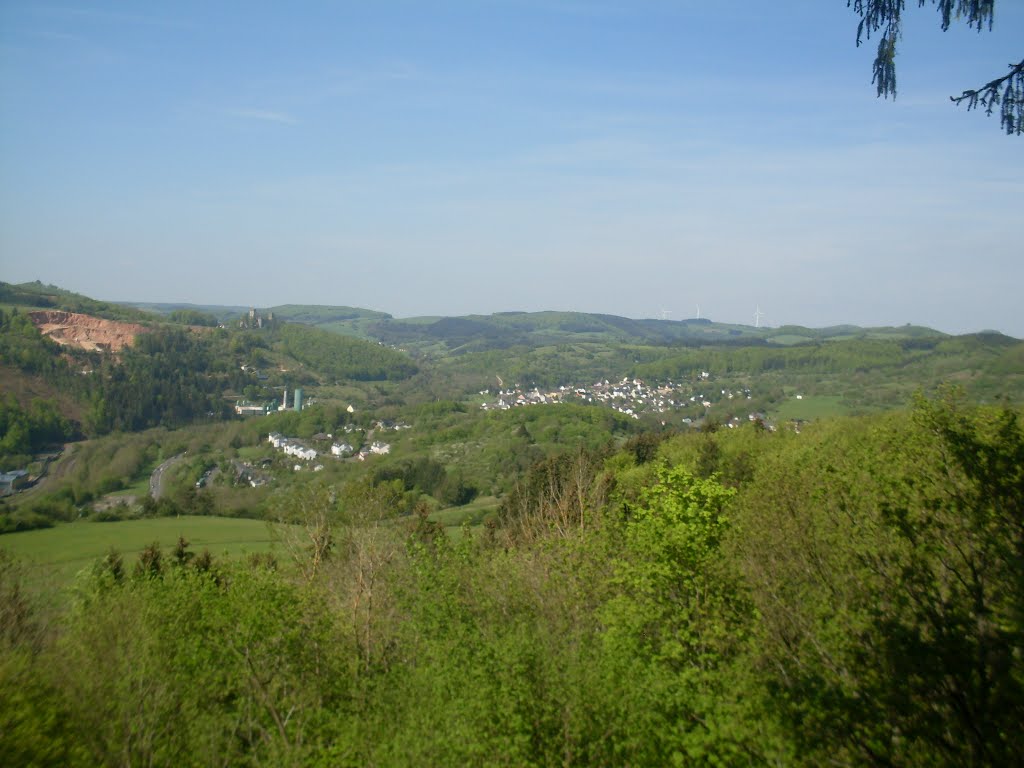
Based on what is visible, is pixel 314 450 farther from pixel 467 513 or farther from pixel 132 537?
pixel 132 537

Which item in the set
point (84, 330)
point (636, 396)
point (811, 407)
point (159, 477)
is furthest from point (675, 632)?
point (636, 396)

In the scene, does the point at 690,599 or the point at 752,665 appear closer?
the point at 752,665

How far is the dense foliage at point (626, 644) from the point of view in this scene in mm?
7277

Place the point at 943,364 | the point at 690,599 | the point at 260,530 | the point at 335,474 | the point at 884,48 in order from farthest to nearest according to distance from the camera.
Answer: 1. the point at 943,364
2. the point at 335,474
3. the point at 260,530
4. the point at 690,599
5. the point at 884,48

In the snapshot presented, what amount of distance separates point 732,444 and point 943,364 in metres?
57.1

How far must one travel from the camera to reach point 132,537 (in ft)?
157

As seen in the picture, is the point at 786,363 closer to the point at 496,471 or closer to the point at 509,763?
the point at 496,471

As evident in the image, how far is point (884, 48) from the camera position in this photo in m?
7.00

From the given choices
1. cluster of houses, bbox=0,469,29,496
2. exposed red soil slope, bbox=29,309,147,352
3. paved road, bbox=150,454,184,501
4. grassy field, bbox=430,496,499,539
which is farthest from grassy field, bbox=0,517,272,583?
exposed red soil slope, bbox=29,309,147,352

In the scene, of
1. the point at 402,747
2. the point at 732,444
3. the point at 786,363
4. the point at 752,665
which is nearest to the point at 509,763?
the point at 402,747

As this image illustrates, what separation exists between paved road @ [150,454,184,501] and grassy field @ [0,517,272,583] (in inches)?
441

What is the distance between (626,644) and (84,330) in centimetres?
11376

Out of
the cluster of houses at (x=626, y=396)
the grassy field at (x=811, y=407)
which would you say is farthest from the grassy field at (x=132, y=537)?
the grassy field at (x=811, y=407)

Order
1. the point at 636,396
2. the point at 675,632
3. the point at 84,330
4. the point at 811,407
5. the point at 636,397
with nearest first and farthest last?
the point at 675,632 → the point at 811,407 → the point at 84,330 → the point at 636,397 → the point at 636,396
